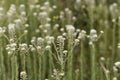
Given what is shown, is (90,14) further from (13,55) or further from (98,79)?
(13,55)

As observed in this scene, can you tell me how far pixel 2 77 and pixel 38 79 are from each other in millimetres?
216

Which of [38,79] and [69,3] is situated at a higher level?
[69,3]

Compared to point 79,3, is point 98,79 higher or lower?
lower

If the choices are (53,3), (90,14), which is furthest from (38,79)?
(53,3)

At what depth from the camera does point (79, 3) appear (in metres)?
3.01

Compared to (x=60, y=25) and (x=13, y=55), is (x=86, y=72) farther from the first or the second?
(x=13, y=55)

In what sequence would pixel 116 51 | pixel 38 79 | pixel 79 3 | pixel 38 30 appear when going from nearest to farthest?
pixel 38 79
pixel 38 30
pixel 116 51
pixel 79 3

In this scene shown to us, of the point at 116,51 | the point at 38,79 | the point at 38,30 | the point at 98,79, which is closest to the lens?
the point at 38,79

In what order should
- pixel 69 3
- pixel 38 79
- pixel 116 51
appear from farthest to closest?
1. pixel 69 3
2. pixel 116 51
3. pixel 38 79

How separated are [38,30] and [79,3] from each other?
1.95 ft

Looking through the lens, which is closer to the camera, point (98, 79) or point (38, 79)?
point (38, 79)

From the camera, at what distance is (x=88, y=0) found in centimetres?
285

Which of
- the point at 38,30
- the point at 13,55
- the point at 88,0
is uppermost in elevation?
the point at 88,0

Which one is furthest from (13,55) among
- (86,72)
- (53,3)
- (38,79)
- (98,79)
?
(53,3)
